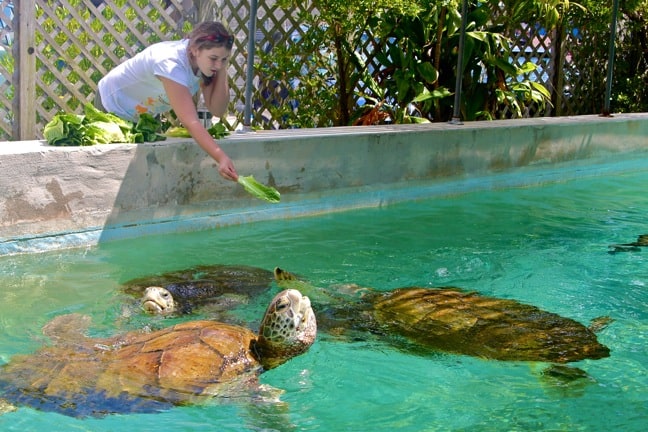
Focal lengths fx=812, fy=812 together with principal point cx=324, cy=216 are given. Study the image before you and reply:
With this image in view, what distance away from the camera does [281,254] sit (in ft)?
21.5

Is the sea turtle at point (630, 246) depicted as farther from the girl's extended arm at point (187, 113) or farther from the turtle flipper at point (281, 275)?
the girl's extended arm at point (187, 113)

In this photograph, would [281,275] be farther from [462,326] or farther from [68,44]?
[68,44]

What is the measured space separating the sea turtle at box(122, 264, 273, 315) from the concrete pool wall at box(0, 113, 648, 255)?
1.06m

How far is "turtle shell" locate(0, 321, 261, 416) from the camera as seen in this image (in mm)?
3584

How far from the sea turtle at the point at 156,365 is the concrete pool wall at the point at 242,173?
2.09m

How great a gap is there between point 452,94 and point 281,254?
17.2 feet

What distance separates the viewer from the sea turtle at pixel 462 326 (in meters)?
4.38

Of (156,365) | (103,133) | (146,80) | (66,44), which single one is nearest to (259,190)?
(146,80)

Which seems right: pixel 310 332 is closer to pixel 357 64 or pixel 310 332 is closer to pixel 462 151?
pixel 462 151

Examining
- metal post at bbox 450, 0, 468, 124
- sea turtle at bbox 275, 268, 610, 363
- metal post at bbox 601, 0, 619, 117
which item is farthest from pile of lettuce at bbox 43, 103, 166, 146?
metal post at bbox 601, 0, 619, 117

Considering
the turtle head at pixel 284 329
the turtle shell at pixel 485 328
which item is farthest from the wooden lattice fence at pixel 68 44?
the turtle head at pixel 284 329

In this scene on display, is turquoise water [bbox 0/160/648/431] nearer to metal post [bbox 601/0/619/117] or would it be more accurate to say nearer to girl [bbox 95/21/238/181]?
girl [bbox 95/21/238/181]

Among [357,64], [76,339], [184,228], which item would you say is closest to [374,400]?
[76,339]

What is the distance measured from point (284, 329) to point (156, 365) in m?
0.66
